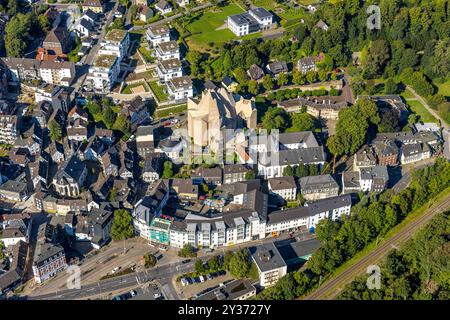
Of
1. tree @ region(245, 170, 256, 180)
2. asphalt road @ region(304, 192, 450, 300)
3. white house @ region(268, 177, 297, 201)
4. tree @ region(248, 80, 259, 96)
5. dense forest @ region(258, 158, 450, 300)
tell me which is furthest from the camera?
tree @ region(248, 80, 259, 96)

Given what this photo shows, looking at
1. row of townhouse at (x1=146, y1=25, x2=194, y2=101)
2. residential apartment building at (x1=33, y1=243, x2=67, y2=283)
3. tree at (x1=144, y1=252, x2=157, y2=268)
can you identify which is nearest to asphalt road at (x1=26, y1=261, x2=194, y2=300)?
tree at (x1=144, y1=252, x2=157, y2=268)

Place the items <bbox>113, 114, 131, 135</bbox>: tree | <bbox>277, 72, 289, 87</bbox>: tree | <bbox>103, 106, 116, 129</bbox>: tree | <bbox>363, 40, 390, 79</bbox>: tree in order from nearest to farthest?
<bbox>113, 114, 131, 135</bbox>: tree < <bbox>103, 106, 116, 129</bbox>: tree < <bbox>277, 72, 289, 87</bbox>: tree < <bbox>363, 40, 390, 79</bbox>: tree

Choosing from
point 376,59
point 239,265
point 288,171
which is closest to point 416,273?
point 239,265

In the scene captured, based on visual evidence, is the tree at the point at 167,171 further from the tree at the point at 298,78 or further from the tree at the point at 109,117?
the tree at the point at 298,78

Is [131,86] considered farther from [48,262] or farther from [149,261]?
[48,262]

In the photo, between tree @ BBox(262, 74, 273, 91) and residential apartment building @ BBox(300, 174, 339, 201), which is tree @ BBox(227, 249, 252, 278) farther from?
tree @ BBox(262, 74, 273, 91)

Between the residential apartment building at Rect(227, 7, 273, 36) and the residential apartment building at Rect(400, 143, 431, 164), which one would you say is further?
the residential apartment building at Rect(227, 7, 273, 36)
